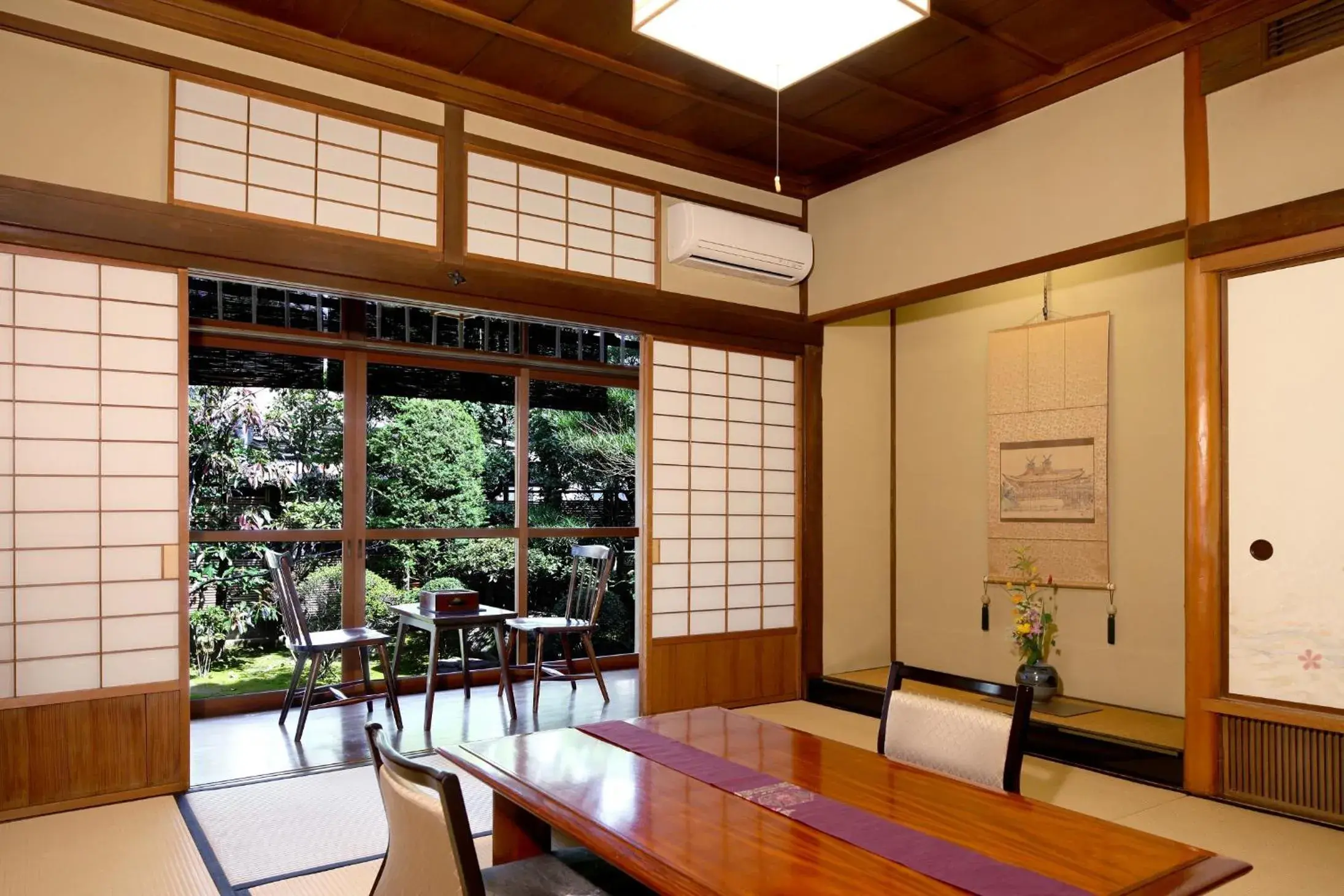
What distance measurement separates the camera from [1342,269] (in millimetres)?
3174

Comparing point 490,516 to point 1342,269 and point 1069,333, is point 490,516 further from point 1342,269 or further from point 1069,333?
point 1342,269

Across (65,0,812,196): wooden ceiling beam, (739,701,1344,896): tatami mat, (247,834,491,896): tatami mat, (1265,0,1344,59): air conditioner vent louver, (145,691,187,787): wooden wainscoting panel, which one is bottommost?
(739,701,1344,896): tatami mat

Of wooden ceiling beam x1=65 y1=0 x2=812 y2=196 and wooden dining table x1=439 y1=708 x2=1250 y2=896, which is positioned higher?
wooden ceiling beam x1=65 y1=0 x2=812 y2=196

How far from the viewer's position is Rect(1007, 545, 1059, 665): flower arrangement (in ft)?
14.7

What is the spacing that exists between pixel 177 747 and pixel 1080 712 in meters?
3.97

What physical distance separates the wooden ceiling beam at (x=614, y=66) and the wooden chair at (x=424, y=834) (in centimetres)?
296

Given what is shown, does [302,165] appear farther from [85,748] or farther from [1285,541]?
[1285,541]

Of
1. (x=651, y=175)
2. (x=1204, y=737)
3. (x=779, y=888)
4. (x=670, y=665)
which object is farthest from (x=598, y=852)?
(x=651, y=175)

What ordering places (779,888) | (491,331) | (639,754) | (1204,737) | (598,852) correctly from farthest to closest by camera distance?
(491,331), (1204,737), (639,754), (598,852), (779,888)

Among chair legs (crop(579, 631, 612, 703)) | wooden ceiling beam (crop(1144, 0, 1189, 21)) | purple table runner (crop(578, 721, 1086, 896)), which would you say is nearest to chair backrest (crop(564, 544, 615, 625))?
chair legs (crop(579, 631, 612, 703))

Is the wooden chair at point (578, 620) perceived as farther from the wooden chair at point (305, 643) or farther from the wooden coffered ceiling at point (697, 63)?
the wooden coffered ceiling at point (697, 63)

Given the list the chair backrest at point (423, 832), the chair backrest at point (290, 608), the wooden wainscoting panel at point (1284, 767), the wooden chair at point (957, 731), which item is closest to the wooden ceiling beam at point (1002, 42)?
the wooden chair at point (957, 731)

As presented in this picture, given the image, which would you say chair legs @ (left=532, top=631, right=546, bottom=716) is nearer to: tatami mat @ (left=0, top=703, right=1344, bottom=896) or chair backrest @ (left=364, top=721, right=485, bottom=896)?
tatami mat @ (left=0, top=703, right=1344, bottom=896)

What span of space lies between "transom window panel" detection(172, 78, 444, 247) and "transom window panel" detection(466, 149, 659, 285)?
8.3 inches
